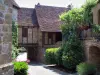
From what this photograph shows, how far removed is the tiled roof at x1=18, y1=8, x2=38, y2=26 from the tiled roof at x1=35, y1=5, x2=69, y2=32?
70cm

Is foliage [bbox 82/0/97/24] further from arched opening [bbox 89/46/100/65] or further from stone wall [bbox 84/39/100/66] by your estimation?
arched opening [bbox 89/46/100/65]

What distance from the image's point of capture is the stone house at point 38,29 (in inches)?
1089

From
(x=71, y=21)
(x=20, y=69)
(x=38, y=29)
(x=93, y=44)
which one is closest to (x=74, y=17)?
(x=71, y=21)

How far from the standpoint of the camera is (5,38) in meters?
6.23

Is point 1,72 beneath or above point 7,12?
beneath

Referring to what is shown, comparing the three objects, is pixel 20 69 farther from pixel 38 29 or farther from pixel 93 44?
pixel 38 29

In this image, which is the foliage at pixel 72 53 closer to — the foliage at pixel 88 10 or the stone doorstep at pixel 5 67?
the foliage at pixel 88 10

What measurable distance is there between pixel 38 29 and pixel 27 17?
2.16 metres

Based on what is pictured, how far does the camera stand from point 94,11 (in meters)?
15.7

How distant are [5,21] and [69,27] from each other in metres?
12.9

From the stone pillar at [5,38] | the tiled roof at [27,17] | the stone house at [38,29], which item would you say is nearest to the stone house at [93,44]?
the stone pillar at [5,38]

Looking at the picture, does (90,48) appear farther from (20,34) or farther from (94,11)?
(20,34)

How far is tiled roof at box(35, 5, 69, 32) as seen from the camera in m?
27.8

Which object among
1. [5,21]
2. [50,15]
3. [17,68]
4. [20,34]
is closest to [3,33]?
[5,21]
